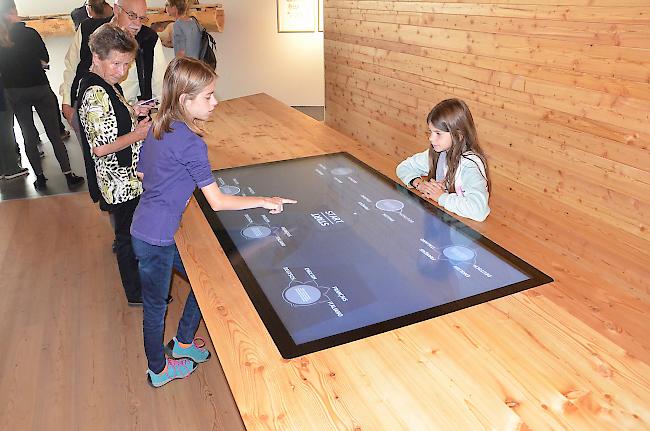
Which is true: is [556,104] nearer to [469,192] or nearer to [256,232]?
[469,192]

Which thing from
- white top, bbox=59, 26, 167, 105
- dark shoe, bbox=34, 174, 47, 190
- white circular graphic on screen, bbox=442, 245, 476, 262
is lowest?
dark shoe, bbox=34, 174, 47, 190

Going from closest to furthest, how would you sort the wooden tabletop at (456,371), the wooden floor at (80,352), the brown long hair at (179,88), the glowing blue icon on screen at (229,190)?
the wooden tabletop at (456,371) → the brown long hair at (179,88) → the wooden floor at (80,352) → the glowing blue icon on screen at (229,190)

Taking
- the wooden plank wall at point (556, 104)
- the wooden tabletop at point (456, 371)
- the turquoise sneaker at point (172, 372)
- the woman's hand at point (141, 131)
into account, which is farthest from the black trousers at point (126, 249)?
the wooden plank wall at point (556, 104)

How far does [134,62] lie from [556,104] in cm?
218

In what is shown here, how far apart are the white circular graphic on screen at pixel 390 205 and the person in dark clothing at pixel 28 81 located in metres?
3.31

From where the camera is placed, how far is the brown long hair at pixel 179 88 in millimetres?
1650

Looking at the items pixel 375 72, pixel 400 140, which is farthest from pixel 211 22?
pixel 400 140

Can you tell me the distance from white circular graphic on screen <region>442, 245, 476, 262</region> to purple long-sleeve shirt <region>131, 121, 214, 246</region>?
2.54 feet

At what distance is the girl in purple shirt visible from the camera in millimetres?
1662

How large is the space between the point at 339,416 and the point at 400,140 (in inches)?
127

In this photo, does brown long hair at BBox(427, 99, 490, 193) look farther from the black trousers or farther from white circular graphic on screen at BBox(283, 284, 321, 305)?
the black trousers

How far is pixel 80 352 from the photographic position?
95.7 inches

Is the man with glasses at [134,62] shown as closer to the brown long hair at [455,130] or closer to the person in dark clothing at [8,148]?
the brown long hair at [455,130]

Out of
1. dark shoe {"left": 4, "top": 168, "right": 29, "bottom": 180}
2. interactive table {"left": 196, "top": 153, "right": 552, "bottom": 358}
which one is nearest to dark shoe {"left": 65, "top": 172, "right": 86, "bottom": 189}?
dark shoe {"left": 4, "top": 168, "right": 29, "bottom": 180}
